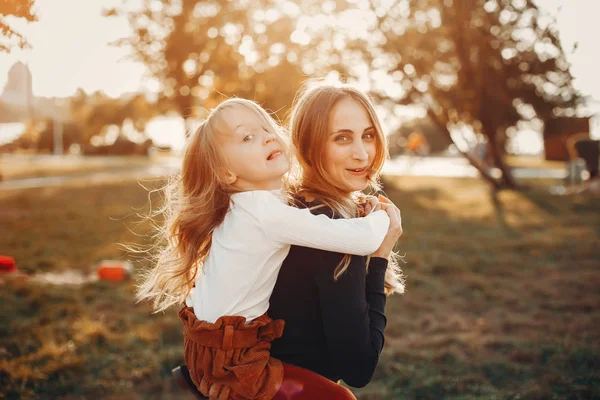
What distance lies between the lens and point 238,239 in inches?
71.2

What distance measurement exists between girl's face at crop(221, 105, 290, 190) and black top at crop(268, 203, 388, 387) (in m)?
0.19

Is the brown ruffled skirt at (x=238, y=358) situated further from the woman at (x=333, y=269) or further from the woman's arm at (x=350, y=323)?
the woman's arm at (x=350, y=323)

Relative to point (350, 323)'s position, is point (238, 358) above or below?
below

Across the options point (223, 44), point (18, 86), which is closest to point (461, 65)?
point (223, 44)

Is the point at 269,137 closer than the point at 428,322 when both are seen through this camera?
Yes

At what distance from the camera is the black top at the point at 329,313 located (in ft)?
5.71

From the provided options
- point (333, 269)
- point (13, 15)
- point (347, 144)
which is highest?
point (13, 15)

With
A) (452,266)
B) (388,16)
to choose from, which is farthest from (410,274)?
(388,16)

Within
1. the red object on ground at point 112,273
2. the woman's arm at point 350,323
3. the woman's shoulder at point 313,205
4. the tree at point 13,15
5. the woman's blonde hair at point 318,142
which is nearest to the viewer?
the woman's arm at point 350,323

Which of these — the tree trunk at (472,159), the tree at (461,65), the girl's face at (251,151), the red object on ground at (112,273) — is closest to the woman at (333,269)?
the girl's face at (251,151)

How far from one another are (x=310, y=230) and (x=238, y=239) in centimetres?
23

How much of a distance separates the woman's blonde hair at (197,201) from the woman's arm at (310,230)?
277mm

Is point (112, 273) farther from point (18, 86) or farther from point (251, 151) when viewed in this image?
point (251, 151)

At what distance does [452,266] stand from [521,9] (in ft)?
9.90
